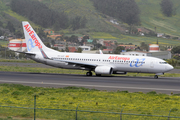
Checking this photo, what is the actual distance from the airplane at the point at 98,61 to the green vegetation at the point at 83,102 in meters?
17.6

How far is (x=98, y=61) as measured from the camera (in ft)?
161

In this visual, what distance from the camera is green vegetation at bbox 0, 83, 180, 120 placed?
709 inches

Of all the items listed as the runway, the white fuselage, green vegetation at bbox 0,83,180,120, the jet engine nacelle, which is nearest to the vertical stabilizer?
the white fuselage

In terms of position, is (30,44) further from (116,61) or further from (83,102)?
(83,102)

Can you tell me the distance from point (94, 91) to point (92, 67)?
64.2 ft

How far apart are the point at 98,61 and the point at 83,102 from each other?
84.5ft

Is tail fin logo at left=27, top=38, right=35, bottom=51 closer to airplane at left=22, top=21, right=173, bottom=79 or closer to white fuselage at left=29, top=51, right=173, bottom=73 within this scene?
airplane at left=22, top=21, right=173, bottom=79

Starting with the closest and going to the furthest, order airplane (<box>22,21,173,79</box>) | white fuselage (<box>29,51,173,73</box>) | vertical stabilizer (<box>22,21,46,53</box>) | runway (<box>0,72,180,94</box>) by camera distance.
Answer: runway (<box>0,72,180,94</box>)
white fuselage (<box>29,51,173,73</box>)
airplane (<box>22,21,173,79</box>)
vertical stabilizer (<box>22,21,46,53</box>)

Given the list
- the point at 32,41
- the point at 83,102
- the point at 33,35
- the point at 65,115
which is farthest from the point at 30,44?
the point at 65,115

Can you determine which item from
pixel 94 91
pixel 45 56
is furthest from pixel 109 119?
pixel 45 56

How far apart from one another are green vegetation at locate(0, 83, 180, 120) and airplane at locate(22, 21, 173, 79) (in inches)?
693

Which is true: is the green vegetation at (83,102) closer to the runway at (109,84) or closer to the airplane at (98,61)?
the runway at (109,84)

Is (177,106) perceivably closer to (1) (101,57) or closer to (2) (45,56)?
(1) (101,57)

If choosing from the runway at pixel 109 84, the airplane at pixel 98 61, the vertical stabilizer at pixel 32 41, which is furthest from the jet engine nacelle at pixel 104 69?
the vertical stabilizer at pixel 32 41
